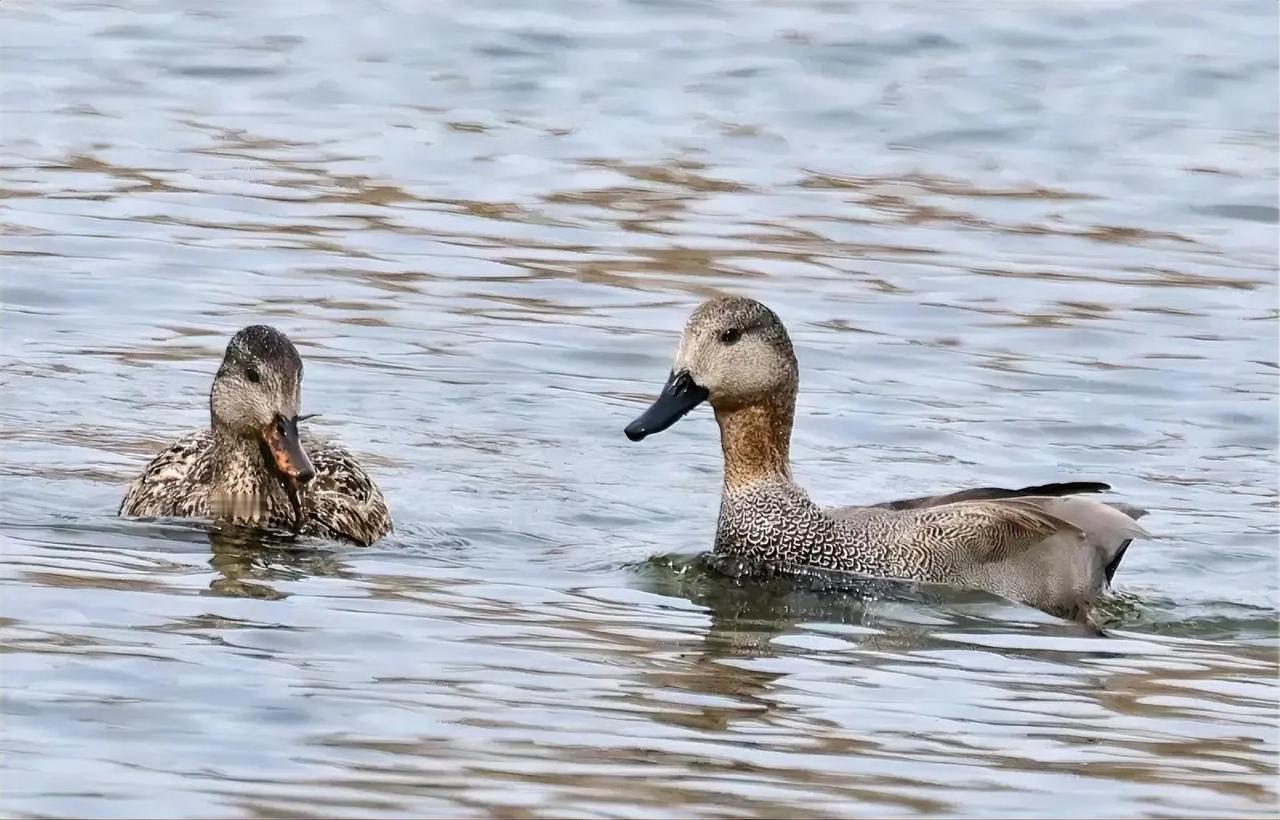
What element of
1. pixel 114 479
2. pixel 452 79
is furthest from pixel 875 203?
pixel 114 479

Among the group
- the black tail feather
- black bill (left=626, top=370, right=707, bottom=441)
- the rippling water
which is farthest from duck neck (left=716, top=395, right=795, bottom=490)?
the black tail feather

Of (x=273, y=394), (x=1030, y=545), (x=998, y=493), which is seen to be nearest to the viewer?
(x=1030, y=545)

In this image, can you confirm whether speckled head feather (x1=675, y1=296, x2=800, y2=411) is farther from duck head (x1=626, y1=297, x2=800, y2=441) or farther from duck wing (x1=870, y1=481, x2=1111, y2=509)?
duck wing (x1=870, y1=481, x2=1111, y2=509)

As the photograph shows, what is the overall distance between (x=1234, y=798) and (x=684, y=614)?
9.26 feet

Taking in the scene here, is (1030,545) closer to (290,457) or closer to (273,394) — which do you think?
(290,457)

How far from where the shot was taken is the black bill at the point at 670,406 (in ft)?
34.6

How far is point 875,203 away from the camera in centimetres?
1764

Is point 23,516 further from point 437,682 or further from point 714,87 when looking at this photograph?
point 714,87

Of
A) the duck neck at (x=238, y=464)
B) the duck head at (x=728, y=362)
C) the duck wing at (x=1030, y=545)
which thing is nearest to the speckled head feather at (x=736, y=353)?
the duck head at (x=728, y=362)

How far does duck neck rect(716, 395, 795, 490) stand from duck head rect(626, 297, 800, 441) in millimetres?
23

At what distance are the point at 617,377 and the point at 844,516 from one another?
327cm

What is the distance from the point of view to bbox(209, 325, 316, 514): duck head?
10961 mm

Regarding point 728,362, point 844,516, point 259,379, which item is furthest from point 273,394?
point 844,516

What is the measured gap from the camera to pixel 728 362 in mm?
10898
